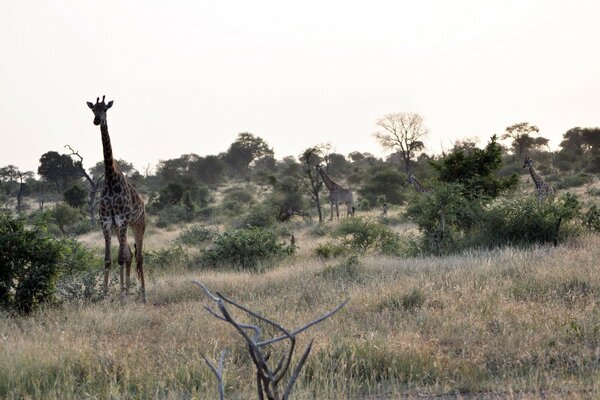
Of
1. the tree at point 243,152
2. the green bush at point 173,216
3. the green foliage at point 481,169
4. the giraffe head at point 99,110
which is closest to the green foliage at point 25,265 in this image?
the giraffe head at point 99,110

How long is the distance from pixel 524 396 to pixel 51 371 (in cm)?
404

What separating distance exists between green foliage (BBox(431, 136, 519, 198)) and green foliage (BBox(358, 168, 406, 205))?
17325mm

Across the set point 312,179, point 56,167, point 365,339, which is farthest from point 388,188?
point 365,339

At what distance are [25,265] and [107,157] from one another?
2.10 m

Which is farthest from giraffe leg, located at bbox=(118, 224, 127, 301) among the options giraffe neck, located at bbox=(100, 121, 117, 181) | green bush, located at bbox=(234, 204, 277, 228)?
green bush, located at bbox=(234, 204, 277, 228)

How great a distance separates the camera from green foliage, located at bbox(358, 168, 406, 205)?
3581cm

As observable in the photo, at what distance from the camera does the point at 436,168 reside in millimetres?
18812

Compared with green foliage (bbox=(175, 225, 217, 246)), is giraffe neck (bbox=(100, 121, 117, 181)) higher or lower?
higher

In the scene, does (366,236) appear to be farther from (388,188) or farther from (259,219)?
(388,188)

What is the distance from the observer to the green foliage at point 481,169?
1777cm

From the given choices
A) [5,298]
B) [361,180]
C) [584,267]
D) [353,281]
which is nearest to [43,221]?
[5,298]

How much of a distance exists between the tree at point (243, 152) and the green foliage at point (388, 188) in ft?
90.4

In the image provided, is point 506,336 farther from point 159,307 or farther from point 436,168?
point 436,168

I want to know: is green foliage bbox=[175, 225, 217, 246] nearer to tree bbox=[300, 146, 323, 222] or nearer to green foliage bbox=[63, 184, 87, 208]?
tree bbox=[300, 146, 323, 222]
